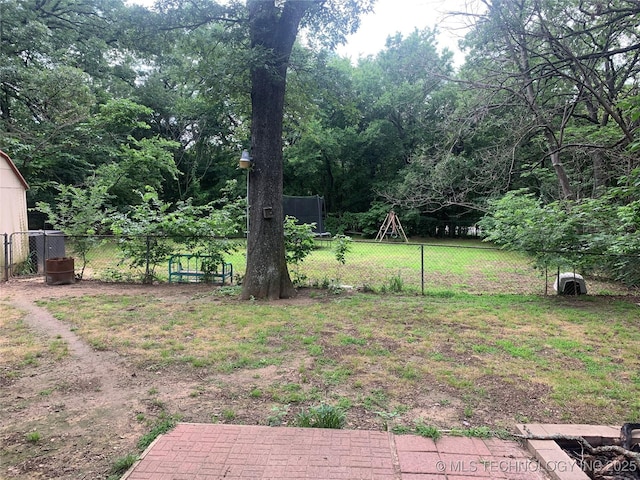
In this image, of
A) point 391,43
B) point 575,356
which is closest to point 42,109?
point 575,356

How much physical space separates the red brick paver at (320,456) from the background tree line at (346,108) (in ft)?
12.1

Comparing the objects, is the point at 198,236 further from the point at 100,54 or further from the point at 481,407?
the point at 100,54

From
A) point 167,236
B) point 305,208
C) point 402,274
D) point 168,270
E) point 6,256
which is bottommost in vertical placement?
point 402,274

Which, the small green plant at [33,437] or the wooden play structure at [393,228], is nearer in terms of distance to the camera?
the small green plant at [33,437]

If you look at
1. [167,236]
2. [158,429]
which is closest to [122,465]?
[158,429]

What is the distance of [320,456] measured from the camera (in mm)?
2305

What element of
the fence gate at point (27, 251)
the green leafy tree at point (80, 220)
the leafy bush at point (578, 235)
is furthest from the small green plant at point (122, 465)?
the fence gate at point (27, 251)

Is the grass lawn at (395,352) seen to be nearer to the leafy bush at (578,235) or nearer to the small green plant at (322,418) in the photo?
the small green plant at (322,418)

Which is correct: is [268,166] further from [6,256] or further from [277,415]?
[6,256]

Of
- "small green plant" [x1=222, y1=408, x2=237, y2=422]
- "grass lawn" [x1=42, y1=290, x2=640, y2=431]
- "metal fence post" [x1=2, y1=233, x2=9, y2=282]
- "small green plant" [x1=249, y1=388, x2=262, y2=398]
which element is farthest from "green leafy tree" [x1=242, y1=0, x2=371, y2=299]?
"metal fence post" [x1=2, y1=233, x2=9, y2=282]

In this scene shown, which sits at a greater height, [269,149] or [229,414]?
[269,149]

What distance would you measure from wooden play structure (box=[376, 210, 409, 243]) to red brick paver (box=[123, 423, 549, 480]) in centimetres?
2108

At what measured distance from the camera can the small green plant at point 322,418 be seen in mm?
2670

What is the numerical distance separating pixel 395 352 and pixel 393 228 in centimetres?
1992
